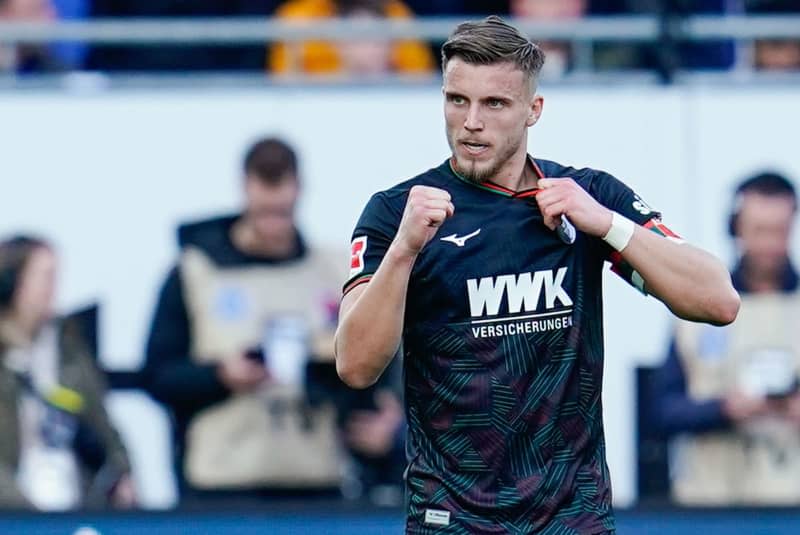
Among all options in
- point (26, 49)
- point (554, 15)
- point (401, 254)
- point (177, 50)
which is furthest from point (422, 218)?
point (26, 49)

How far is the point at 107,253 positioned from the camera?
24.6 feet

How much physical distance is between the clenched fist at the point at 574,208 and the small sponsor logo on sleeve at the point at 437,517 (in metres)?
0.75

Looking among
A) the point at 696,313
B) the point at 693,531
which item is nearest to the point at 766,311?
the point at 693,531

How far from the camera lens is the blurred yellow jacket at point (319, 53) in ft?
25.9

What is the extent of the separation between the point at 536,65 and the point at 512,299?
0.57 m

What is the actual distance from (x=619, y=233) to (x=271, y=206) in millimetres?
3674

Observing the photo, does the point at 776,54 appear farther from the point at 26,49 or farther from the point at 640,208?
the point at 640,208

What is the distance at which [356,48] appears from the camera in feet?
25.8

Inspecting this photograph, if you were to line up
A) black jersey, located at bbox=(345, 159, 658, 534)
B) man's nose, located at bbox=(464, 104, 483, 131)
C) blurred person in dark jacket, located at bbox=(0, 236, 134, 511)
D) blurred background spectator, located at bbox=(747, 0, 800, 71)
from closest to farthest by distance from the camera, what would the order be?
1. man's nose, located at bbox=(464, 104, 483, 131)
2. black jersey, located at bbox=(345, 159, 658, 534)
3. blurred person in dark jacket, located at bbox=(0, 236, 134, 511)
4. blurred background spectator, located at bbox=(747, 0, 800, 71)

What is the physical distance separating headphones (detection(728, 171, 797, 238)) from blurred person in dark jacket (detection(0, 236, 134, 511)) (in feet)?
9.46

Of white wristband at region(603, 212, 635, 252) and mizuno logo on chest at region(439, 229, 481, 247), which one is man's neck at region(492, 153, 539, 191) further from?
white wristband at region(603, 212, 635, 252)

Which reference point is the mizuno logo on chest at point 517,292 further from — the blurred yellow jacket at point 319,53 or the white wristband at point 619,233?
the blurred yellow jacket at point 319,53

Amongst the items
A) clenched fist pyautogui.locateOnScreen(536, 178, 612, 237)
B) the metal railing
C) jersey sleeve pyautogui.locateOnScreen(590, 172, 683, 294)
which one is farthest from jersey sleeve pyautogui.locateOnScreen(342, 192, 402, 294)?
the metal railing

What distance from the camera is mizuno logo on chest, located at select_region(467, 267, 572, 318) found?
4.04 metres
